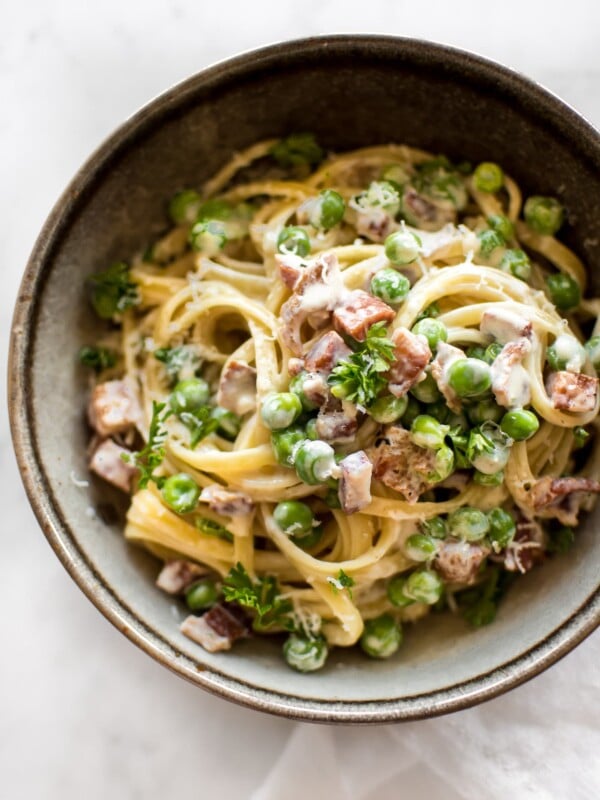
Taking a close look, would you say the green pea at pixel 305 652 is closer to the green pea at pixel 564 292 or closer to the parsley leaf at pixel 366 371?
the parsley leaf at pixel 366 371

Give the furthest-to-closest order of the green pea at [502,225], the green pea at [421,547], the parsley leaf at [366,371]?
the green pea at [502,225] < the green pea at [421,547] < the parsley leaf at [366,371]

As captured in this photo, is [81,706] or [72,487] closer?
[72,487]

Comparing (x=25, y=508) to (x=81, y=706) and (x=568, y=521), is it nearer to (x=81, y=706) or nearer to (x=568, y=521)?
(x=81, y=706)

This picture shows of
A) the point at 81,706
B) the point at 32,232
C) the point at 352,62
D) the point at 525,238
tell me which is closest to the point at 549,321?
the point at 525,238

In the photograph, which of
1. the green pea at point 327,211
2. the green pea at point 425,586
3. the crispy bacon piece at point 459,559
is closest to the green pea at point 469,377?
the crispy bacon piece at point 459,559

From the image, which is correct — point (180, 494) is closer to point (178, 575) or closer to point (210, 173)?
point (178, 575)
